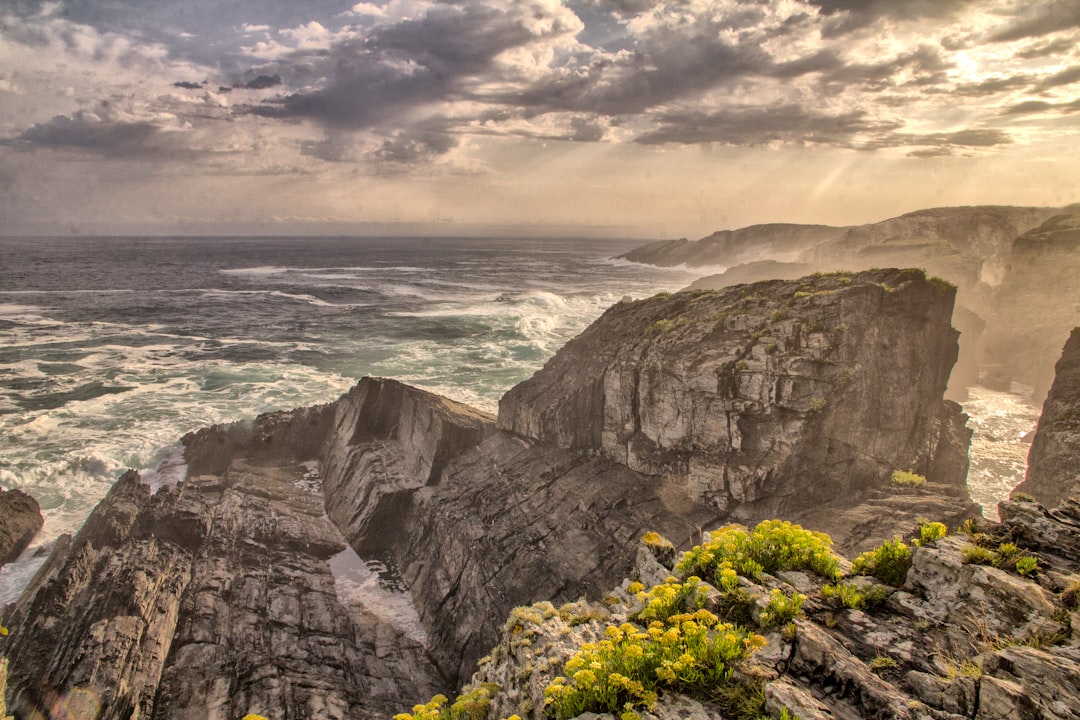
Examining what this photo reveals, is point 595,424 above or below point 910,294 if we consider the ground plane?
below

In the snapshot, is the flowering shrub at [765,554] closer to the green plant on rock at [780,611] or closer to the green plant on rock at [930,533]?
the green plant on rock at [780,611]

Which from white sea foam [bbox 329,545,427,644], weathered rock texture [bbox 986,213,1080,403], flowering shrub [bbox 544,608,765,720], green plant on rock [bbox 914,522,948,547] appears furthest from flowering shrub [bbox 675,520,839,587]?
weathered rock texture [bbox 986,213,1080,403]

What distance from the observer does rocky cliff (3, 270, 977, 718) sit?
1590 centimetres

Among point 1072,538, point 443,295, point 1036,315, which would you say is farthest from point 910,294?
point 443,295

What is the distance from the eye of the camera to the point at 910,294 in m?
20.2

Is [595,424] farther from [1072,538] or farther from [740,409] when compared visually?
[1072,538]

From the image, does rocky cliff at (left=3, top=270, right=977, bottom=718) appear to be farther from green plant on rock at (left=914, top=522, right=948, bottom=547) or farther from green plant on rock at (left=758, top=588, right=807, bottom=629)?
green plant on rock at (left=758, top=588, right=807, bottom=629)

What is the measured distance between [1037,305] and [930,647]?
5840cm

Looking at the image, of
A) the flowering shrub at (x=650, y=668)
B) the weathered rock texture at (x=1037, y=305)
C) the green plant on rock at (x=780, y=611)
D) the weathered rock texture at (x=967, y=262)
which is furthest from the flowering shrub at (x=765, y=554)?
the weathered rock texture at (x=1037, y=305)

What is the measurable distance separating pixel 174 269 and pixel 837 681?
500 ft

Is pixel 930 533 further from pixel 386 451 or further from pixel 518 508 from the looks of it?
pixel 386 451

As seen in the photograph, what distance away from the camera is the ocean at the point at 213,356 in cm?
3031

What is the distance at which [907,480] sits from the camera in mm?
18484

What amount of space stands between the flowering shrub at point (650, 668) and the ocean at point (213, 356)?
2416 centimetres
